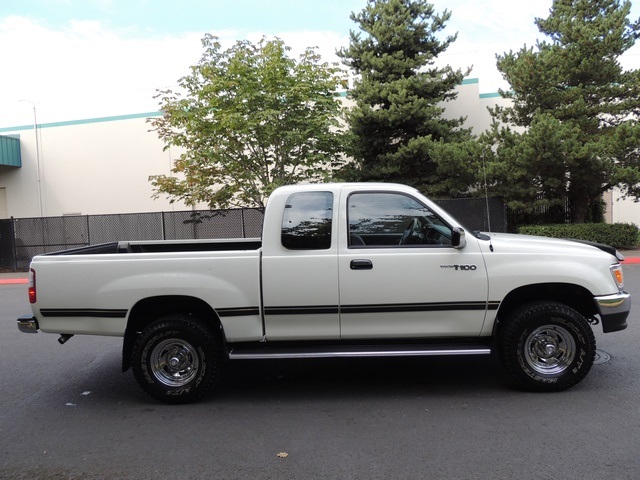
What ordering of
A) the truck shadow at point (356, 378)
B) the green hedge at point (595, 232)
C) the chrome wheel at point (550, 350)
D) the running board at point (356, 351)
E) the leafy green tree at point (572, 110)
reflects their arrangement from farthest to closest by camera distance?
the green hedge at point (595, 232), the leafy green tree at point (572, 110), the truck shadow at point (356, 378), the chrome wheel at point (550, 350), the running board at point (356, 351)

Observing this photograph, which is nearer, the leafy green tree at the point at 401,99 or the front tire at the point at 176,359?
the front tire at the point at 176,359

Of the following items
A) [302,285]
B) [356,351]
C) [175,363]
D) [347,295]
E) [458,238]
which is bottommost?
[175,363]

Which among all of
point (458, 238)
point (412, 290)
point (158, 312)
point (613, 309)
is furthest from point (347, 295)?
point (613, 309)

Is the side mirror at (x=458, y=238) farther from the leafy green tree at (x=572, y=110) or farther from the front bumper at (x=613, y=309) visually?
the leafy green tree at (x=572, y=110)

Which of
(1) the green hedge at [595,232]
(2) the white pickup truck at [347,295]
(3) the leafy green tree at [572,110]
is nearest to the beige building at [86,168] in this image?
(1) the green hedge at [595,232]

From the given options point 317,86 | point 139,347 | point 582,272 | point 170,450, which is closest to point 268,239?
point 139,347

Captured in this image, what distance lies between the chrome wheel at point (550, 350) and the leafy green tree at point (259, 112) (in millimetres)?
10607

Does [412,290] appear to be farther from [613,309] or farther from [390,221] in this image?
[613,309]

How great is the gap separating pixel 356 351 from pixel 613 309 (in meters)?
2.36

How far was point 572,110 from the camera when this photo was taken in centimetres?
1698

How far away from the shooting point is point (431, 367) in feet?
19.2

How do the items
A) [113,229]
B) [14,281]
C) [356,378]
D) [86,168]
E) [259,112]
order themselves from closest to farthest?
1. [356,378]
2. [259,112]
3. [14,281]
4. [113,229]
5. [86,168]

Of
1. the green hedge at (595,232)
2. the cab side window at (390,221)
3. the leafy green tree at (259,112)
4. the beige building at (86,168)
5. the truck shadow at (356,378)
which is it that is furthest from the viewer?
the beige building at (86,168)

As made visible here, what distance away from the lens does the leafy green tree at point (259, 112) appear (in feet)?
47.5
